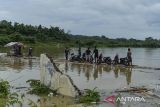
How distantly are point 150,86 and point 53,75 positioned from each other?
5.57 meters

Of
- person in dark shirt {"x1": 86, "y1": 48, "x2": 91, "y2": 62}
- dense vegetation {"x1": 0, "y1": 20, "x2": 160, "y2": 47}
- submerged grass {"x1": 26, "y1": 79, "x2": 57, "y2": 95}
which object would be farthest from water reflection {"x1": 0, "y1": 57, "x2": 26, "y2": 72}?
dense vegetation {"x1": 0, "y1": 20, "x2": 160, "y2": 47}

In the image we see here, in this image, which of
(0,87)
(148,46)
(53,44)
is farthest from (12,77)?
(148,46)

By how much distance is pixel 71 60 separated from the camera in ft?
128

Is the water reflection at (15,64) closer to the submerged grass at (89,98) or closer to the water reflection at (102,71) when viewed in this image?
the water reflection at (102,71)

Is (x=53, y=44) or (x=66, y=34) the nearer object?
(x=53, y=44)

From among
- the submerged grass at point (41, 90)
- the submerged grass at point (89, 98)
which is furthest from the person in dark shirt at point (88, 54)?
the submerged grass at point (89, 98)

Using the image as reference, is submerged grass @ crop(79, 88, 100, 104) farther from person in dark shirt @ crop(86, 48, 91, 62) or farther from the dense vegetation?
the dense vegetation

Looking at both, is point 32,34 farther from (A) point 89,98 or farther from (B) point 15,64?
(A) point 89,98

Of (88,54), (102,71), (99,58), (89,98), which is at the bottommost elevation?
(89,98)

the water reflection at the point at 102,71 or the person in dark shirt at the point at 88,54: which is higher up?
the person in dark shirt at the point at 88,54

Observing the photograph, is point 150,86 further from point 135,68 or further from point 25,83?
point 135,68

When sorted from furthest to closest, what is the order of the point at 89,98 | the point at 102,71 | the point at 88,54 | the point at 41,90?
the point at 88,54 < the point at 102,71 < the point at 41,90 < the point at 89,98

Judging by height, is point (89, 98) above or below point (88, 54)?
below

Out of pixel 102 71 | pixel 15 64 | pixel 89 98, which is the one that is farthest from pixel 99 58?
pixel 89 98
